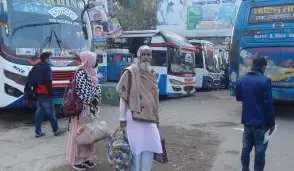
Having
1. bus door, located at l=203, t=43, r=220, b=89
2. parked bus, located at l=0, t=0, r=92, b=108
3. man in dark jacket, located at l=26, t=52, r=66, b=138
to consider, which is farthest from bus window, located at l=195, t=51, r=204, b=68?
man in dark jacket, located at l=26, t=52, r=66, b=138

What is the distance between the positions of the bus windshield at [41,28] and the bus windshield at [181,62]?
443 centimetres

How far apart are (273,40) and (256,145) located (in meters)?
5.00

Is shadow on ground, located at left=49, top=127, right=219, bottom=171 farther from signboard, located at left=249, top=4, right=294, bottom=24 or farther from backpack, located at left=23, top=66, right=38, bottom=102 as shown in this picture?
signboard, located at left=249, top=4, right=294, bottom=24

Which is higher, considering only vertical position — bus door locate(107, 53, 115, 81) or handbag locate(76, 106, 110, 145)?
handbag locate(76, 106, 110, 145)

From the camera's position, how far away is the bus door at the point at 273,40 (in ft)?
30.9

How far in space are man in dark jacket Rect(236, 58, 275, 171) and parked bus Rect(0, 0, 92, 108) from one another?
5.42 meters

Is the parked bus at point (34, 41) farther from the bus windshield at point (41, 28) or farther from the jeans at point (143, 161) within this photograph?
the jeans at point (143, 161)

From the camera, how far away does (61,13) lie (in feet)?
34.3

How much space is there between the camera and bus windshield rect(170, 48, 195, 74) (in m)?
14.7

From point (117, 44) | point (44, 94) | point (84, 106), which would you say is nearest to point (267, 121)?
point (84, 106)

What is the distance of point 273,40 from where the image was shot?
9.59 m

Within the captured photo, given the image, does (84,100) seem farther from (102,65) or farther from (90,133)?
(102,65)

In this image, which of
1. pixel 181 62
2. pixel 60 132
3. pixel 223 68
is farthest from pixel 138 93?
pixel 223 68

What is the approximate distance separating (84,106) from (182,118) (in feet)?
17.7
